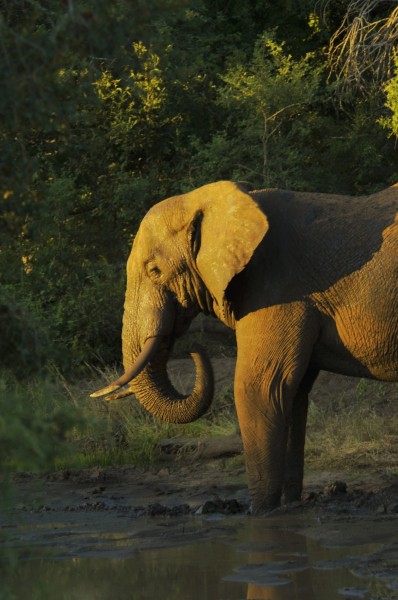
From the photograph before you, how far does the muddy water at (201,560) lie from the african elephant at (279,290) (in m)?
0.76

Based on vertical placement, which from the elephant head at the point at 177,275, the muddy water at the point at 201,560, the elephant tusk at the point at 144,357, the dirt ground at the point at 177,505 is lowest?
the dirt ground at the point at 177,505

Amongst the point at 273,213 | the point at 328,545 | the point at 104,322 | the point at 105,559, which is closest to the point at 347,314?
the point at 273,213

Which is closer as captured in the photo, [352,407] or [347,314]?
[347,314]

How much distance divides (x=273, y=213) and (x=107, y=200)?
6876mm

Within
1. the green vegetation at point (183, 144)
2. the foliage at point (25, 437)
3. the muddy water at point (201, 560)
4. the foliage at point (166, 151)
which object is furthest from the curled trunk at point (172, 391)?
the foliage at point (25, 437)

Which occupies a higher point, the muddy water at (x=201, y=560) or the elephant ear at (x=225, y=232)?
the elephant ear at (x=225, y=232)

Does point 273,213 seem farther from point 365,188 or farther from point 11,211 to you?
point 365,188

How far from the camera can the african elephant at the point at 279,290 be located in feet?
31.1

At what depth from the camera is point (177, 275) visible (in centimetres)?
1000

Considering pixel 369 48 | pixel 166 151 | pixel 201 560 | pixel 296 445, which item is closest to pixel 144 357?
pixel 296 445

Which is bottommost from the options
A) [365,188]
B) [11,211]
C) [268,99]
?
[365,188]

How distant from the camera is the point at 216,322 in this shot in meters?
15.9

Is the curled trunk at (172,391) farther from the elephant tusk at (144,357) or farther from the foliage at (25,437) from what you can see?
the foliage at (25,437)

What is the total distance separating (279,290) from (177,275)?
85 cm
